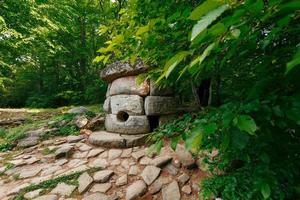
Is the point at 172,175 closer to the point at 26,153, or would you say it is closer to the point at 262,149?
the point at 262,149

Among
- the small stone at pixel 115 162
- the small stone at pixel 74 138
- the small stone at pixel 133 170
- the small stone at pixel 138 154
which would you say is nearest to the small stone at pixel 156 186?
the small stone at pixel 133 170

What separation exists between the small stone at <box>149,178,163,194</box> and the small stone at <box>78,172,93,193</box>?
920mm

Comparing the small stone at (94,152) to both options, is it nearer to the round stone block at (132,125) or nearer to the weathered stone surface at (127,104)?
the round stone block at (132,125)

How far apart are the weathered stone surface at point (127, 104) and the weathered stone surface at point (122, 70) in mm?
466

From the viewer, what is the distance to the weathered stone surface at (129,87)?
4.60 m

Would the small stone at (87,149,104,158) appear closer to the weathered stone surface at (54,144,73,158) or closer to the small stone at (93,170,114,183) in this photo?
the weathered stone surface at (54,144,73,158)

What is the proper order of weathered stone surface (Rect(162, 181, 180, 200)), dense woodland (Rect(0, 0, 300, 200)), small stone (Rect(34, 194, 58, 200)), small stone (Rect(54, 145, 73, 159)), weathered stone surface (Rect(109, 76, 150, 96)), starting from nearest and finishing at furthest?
dense woodland (Rect(0, 0, 300, 200))
weathered stone surface (Rect(162, 181, 180, 200))
small stone (Rect(34, 194, 58, 200))
small stone (Rect(54, 145, 73, 159))
weathered stone surface (Rect(109, 76, 150, 96))

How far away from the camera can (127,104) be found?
186 inches

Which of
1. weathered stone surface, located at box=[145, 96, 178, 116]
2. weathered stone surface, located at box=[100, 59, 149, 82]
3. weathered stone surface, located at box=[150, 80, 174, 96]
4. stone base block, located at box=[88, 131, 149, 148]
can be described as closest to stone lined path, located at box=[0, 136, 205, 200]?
stone base block, located at box=[88, 131, 149, 148]

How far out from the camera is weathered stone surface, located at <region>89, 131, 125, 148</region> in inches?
169

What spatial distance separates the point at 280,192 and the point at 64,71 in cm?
1428

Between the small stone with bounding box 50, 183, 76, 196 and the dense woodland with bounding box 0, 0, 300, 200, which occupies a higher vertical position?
the dense woodland with bounding box 0, 0, 300, 200

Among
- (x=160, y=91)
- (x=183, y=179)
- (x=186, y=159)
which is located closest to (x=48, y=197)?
(x=183, y=179)

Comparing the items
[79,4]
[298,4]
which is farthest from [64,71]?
[298,4]
